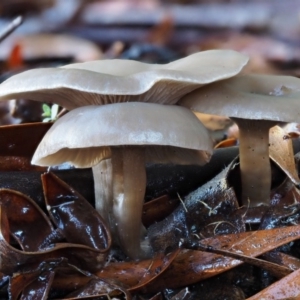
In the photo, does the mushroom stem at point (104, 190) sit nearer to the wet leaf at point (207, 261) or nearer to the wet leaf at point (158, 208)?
the wet leaf at point (158, 208)

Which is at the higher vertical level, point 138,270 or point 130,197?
point 130,197

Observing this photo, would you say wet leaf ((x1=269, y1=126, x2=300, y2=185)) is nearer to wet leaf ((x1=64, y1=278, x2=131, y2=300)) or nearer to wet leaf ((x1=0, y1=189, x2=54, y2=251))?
wet leaf ((x1=64, y1=278, x2=131, y2=300))

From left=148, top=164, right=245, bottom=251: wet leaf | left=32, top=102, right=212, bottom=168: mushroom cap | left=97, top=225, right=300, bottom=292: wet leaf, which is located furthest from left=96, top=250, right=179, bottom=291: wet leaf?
left=32, top=102, right=212, bottom=168: mushroom cap

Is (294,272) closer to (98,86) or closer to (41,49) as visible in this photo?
(98,86)

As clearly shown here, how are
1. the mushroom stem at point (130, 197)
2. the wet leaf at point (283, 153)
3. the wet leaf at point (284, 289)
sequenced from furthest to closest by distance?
the wet leaf at point (283, 153), the mushroom stem at point (130, 197), the wet leaf at point (284, 289)

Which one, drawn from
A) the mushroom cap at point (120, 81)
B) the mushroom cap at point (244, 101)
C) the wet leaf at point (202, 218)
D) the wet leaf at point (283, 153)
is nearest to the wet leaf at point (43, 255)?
the wet leaf at point (202, 218)

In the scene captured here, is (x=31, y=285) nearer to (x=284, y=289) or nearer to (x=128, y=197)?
(x=128, y=197)

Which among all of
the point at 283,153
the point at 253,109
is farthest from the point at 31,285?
the point at 283,153
